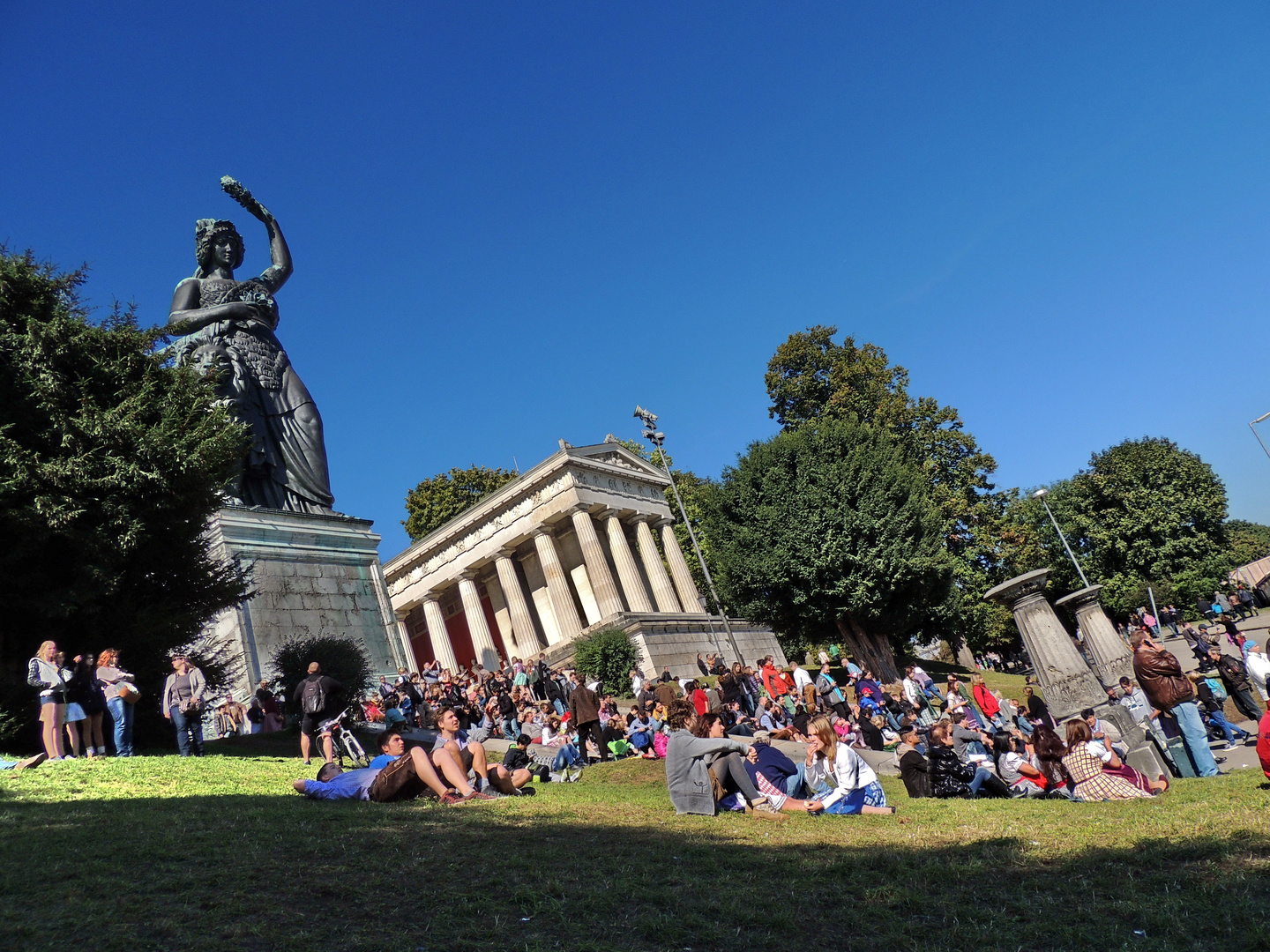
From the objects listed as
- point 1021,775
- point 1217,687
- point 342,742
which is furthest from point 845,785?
point 1217,687

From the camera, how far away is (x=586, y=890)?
434cm

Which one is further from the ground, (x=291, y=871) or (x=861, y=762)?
(x=291, y=871)

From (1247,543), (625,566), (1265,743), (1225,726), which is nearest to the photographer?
(1265,743)

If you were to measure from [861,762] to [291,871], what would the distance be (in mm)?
5019

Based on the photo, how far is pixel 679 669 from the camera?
35.7 metres

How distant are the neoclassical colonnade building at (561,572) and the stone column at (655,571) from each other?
2.2 inches

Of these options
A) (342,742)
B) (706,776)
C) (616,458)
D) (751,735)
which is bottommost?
(751,735)

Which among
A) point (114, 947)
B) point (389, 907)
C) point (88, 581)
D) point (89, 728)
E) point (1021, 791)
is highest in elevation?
point (88, 581)

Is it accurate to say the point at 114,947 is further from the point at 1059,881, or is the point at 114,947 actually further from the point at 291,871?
the point at 1059,881

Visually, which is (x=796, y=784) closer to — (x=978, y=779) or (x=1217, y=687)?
(x=978, y=779)

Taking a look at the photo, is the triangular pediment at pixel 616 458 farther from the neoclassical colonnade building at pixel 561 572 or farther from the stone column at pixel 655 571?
the stone column at pixel 655 571

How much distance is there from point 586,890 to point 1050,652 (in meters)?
11.9

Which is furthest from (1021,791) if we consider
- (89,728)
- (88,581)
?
(88,581)

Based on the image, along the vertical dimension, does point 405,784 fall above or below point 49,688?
below
